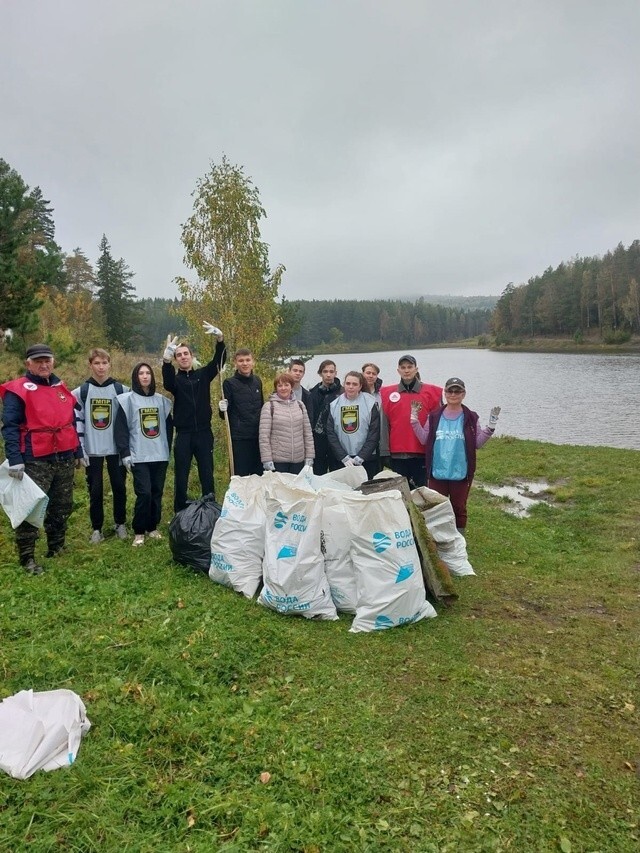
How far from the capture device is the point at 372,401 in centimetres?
578

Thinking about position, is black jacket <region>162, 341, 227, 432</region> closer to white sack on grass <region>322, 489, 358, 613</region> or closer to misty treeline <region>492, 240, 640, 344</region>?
white sack on grass <region>322, 489, 358, 613</region>

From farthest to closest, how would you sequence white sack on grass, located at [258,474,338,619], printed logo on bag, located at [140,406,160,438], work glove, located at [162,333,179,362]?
printed logo on bag, located at [140,406,160,438]
work glove, located at [162,333,179,362]
white sack on grass, located at [258,474,338,619]

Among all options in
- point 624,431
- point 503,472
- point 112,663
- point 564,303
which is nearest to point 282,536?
point 112,663

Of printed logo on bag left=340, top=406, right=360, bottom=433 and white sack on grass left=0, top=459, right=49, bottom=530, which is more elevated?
printed logo on bag left=340, top=406, right=360, bottom=433

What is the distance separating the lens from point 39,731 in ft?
8.05

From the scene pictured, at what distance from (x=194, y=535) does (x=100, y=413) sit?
1601 mm

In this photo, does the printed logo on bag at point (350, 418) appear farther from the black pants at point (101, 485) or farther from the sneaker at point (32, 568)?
the sneaker at point (32, 568)

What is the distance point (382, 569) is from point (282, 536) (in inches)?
30.8

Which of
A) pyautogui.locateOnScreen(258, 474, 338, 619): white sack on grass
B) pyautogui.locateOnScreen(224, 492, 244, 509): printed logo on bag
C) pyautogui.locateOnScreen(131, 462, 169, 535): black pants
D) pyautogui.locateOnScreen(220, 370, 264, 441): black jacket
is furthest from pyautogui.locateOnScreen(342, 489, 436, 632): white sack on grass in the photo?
pyautogui.locateOnScreen(131, 462, 169, 535): black pants

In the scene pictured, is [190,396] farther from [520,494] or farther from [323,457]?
[520,494]

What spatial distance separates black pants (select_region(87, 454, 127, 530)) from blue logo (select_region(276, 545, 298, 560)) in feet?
7.10

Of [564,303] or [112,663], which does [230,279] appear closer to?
[112,663]

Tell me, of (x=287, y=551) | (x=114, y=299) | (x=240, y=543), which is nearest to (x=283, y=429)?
(x=240, y=543)

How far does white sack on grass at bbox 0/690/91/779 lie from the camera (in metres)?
2.39
